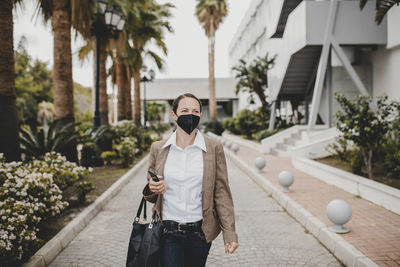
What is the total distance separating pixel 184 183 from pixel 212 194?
0.71ft

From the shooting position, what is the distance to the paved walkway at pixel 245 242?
4.35m

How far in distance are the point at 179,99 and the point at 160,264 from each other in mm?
1155

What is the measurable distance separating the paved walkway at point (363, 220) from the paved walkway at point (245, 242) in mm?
430

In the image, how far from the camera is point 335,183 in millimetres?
8602

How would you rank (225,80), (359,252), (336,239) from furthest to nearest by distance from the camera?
1. (225,80)
2. (336,239)
3. (359,252)

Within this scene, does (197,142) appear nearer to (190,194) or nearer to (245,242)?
(190,194)

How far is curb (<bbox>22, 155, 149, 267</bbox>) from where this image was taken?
13.4 ft

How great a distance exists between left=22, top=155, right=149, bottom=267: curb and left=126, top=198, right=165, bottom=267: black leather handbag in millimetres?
2226

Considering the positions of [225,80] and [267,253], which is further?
[225,80]

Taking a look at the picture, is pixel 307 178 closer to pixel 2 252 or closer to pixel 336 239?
pixel 336 239

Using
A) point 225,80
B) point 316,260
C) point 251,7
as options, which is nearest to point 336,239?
point 316,260

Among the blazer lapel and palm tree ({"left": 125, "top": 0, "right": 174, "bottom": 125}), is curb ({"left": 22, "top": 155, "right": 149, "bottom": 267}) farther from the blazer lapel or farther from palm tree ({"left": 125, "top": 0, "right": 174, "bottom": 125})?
palm tree ({"left": 125, "top": 0, "right": 174, "bottom": 125})

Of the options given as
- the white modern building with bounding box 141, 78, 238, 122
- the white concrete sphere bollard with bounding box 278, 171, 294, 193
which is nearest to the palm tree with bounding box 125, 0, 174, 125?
the white concrete sphere bollard with bounding box 278, 171, 294, 193

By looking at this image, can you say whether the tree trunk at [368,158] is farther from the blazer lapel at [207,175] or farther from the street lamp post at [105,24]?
the street lamp post at [105,24]
